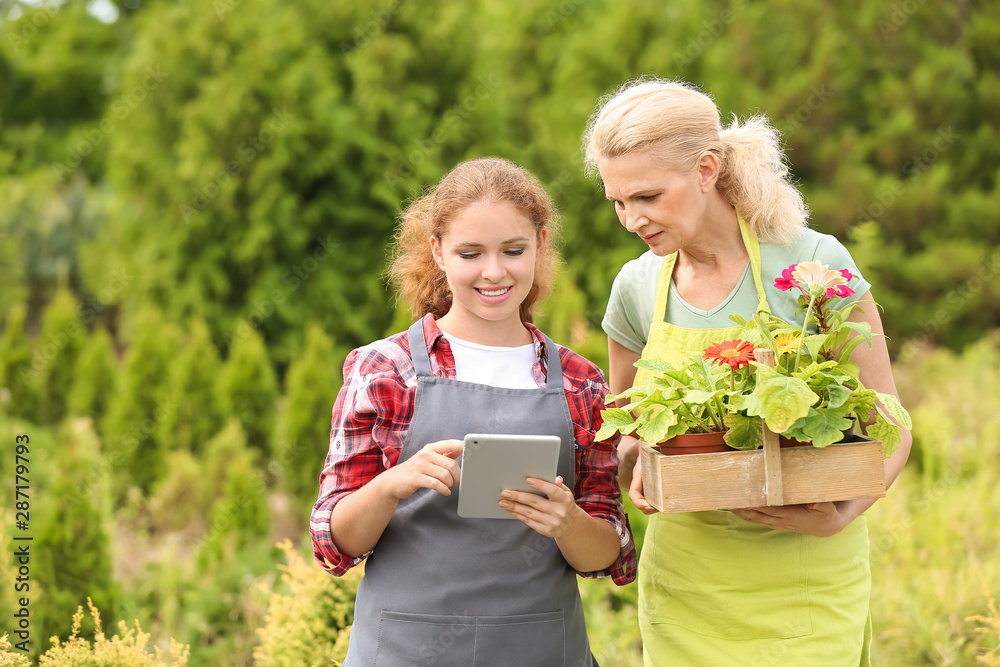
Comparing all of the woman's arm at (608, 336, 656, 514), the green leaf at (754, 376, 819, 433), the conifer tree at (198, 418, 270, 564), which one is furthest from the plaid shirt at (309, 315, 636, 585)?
the conifer tree at (198, 418, 270, 564)

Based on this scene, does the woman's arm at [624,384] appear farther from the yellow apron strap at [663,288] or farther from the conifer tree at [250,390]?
the conifer tree at [250,390]

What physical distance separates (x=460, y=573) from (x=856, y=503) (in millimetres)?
895

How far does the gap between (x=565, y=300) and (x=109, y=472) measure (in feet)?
10.6

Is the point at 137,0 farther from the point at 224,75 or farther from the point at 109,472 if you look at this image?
the point at 109,472

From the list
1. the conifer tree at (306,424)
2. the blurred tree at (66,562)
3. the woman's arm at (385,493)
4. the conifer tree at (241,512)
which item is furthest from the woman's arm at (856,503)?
the conifer tree at (306,424)

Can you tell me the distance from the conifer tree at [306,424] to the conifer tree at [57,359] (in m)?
2.43

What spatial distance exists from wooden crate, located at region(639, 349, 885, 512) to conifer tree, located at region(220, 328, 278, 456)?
15.3 ft

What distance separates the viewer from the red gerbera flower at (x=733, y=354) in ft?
5.72

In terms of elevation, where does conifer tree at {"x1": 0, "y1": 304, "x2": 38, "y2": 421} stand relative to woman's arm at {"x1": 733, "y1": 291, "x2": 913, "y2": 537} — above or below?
above

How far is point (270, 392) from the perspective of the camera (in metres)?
6.07

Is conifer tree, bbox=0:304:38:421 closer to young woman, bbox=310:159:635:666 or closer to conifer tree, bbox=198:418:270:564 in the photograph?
conifer tree, bbox=198:418:270:564

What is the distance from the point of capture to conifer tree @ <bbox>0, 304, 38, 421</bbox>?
6.73m

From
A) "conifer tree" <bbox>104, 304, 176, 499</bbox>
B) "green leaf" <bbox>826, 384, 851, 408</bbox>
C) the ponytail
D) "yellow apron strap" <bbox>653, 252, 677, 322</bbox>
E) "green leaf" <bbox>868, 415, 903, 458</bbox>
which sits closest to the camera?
"green leaf" <bbox>826, 384, 851, 408</bbox>

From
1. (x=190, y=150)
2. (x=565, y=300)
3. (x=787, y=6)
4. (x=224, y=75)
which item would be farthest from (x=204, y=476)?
(x=787, y=6)
